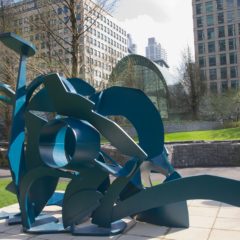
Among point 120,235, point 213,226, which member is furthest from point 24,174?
point 213,226

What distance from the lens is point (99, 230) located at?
7098 mm

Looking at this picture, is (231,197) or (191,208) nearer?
(231,197)

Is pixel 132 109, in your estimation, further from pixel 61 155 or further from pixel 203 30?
pixel 203 30

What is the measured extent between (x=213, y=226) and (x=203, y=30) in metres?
83.3

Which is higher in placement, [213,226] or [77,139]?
[77,139]

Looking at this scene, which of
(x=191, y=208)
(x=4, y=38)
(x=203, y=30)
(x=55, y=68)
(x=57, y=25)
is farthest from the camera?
(x=203, y=30)

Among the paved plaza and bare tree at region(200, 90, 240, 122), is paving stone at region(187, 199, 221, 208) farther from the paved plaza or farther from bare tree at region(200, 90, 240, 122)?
bare tree at region(200, 90, 240, 122)

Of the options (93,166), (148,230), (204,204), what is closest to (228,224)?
(148,230)

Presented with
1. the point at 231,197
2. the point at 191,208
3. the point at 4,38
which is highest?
the point at 4,38

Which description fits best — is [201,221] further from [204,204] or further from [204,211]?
[204,204]

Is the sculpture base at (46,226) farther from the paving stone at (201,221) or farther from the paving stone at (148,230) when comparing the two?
the paving stone at (201,221)

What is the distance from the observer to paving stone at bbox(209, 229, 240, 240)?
21.2 feet

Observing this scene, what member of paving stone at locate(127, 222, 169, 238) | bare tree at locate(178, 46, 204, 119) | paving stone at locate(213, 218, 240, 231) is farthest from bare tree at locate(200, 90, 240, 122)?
paving stone at locate(127, 222, 169, 238)

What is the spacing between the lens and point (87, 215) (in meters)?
7.32
